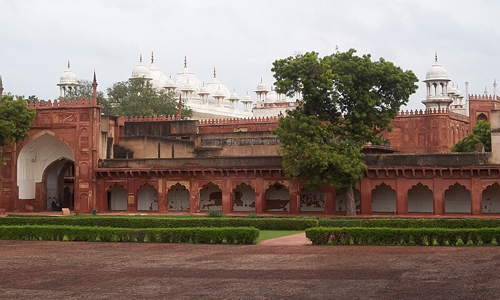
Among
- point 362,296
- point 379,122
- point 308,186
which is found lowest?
point 362,296

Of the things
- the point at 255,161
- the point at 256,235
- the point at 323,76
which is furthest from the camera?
the point at 255,161

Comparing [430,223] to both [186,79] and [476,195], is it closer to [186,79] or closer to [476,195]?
[476,195]

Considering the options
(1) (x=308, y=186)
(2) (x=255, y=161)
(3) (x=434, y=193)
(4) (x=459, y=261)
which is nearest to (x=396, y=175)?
(3) (x=434, y=193)

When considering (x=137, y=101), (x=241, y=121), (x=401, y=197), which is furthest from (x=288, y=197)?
(x=137, y=101)

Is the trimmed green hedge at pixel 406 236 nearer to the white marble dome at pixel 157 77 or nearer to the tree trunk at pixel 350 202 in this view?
the tree trunk at pixel 350 202

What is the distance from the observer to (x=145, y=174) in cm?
3906

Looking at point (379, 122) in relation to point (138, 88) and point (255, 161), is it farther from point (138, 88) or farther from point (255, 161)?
point (138, 88)

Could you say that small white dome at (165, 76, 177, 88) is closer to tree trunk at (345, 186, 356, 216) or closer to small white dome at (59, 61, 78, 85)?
small white dome at (59, 61, 78, 85)

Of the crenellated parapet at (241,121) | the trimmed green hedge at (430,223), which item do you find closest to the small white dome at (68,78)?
the crenellated parapet at (241,121)

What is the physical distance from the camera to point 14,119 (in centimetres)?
3816

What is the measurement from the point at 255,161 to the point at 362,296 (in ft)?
80.3

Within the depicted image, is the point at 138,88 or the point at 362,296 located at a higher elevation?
the point at 138,88

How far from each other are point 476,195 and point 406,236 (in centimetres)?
1330

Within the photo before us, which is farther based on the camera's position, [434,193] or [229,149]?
[229,149]
